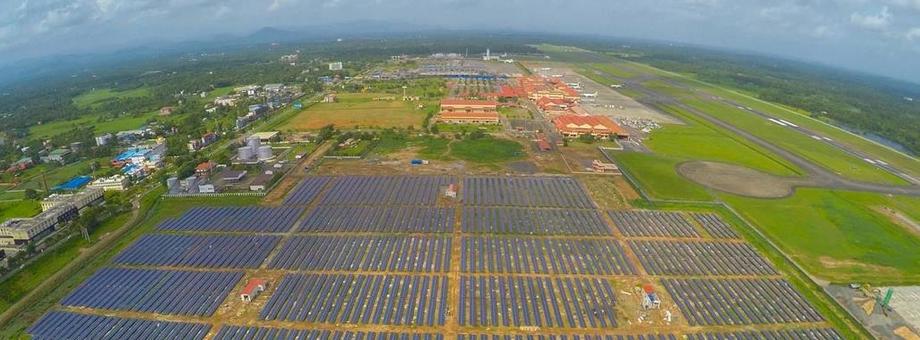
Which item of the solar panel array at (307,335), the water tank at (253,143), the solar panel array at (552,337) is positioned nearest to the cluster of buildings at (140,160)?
the water tank at (253,143)

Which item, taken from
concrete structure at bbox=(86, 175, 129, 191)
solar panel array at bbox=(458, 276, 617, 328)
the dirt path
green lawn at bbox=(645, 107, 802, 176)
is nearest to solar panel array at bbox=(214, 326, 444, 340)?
solar panel array at bbox=(458, 276, 617, 328)

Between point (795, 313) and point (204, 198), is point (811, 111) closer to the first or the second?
point (795, 313)

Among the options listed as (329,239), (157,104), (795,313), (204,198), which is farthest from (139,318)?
(157,104)

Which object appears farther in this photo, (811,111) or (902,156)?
(811,111)

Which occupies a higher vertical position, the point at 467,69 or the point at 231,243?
the point at 467,69

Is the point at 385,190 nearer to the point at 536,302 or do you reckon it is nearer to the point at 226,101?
the point at 536,302

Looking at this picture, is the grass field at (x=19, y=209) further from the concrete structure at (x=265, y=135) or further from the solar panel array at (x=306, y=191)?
the concrete structure at (x=265, y=135)
